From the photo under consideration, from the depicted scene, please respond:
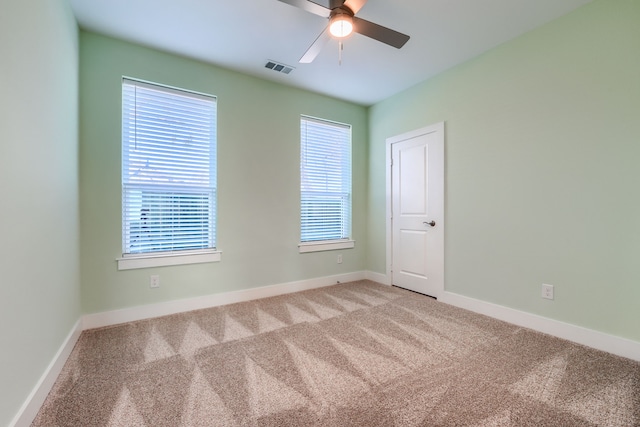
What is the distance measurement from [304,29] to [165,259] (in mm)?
2619

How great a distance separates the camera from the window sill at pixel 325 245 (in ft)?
12.3

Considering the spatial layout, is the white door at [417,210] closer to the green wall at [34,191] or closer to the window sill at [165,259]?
the window sill at [165,259]

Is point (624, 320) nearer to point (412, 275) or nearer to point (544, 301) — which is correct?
point (544, 301)

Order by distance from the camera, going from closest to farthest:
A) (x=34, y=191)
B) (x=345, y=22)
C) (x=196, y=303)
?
(x=34, y=191)
(x=345, y=22)
(x=196, y=303)

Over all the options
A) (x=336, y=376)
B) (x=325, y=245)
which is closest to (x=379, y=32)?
(x=336, y=376)

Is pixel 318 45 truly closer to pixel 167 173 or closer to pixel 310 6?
pixel 310 6

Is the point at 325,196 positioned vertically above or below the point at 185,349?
above

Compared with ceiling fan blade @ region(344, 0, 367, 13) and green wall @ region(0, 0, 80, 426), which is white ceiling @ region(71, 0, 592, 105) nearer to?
ceiling fan blade @ region(344, 0, 367, 13)

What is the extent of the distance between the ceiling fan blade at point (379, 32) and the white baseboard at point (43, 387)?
9.83ft

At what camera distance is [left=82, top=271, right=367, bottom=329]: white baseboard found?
255cm

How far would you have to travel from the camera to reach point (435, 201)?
3352mm

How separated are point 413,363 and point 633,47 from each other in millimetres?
2819

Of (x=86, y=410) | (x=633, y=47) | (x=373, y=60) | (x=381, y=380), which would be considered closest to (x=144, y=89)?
(x=373, y=60)

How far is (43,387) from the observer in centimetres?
154
